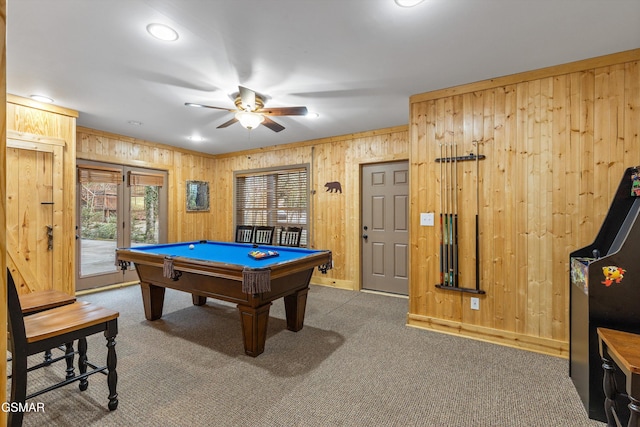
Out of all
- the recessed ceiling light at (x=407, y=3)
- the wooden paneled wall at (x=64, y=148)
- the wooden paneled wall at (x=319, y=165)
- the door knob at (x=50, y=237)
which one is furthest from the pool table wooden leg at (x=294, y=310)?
the door knob at (x=50, y=237)

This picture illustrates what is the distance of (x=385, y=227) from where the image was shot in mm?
4828

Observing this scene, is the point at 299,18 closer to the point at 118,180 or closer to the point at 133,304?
the point at 133,304

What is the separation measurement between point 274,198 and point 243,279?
3751 mm

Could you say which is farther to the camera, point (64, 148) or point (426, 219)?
point (64, 148)

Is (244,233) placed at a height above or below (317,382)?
above

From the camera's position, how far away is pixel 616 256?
5.74 feet

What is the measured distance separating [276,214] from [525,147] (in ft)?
14.0

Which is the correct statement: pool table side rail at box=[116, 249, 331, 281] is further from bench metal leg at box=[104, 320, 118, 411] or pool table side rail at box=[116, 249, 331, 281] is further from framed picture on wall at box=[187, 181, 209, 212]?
framed picture on wall at box=[187, 181, 209, 212]

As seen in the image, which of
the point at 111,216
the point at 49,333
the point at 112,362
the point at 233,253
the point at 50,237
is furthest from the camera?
the point at 111,216

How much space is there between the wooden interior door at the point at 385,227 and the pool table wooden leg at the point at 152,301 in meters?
3.03

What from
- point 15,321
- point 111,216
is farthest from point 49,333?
point 111,216

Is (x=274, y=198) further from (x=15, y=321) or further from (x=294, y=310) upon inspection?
(x=15, y=321)

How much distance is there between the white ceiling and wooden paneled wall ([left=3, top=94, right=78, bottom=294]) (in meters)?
0.25

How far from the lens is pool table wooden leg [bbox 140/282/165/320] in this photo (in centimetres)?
346
